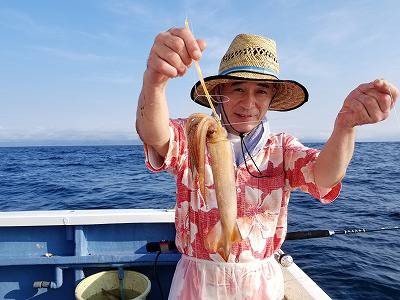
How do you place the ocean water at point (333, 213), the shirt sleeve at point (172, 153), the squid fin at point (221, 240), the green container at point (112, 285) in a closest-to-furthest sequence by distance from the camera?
the squid fin at point (221, 240) < the shirt sleeve at point (172, 153) < the green container at point (112, 285) < the ocean water at point (333, 213)

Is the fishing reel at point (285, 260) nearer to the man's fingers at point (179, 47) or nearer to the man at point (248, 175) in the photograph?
the man at point (248, 175)

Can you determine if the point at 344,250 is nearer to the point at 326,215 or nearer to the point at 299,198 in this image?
the point at 326,215

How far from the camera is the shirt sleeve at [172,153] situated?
269 centimetres

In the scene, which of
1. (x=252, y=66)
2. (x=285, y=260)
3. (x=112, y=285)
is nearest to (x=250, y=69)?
(x=252, y=66)

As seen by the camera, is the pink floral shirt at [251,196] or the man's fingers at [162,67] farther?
the pink floral shirt at [251,196]

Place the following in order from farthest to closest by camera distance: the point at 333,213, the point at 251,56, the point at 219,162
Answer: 1. the point at 333,213
2. the point at 251,56
3. the point at 219,162

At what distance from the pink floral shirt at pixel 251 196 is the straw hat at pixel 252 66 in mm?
530

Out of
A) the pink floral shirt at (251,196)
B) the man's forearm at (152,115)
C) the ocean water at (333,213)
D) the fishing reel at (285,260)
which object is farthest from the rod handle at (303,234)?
the ocean water at (333,213)

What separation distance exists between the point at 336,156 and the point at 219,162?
94 cm

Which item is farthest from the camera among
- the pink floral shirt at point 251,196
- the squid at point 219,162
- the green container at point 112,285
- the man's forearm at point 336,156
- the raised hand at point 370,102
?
the green container at point 112,285

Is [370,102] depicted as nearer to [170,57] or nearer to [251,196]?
[251,196]

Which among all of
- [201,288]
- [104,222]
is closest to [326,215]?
[104,222]

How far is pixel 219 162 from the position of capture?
2.29 m

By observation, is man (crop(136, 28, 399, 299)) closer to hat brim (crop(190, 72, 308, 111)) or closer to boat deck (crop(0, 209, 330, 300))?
hat brim (crop(190, 72, 308, 111))
